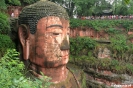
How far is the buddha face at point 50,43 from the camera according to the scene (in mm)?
8062

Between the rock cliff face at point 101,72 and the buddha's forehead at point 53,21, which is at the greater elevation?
the buddha's forehead at point 53,21

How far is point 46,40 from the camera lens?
8086 millimetres

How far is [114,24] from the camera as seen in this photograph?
662 inches

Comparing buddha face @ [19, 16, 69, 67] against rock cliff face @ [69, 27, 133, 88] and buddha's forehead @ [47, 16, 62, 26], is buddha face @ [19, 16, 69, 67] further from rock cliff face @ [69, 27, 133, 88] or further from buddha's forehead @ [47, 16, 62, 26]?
rock cliff face @ [69, 27, 133, 88]

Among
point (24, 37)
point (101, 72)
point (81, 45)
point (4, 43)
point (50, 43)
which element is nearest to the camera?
point (50, 43)

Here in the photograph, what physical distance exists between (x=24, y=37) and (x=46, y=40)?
→ 126 cm

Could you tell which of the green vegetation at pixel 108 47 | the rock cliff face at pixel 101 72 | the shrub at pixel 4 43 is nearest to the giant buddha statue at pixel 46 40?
the shrub at pixel 4 43

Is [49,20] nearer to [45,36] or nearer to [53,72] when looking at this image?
[45,36]

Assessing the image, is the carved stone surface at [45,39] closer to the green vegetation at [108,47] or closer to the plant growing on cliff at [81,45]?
the green vegetation at [108,47]

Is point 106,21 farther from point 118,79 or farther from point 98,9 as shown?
point 118,79

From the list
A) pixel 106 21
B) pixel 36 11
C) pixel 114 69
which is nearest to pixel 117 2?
pixel 106 21

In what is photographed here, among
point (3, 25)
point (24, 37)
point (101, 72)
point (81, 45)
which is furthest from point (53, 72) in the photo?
point (81, 45)

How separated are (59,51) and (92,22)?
9.96 meters

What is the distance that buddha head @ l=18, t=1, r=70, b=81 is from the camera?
8.09 meters
